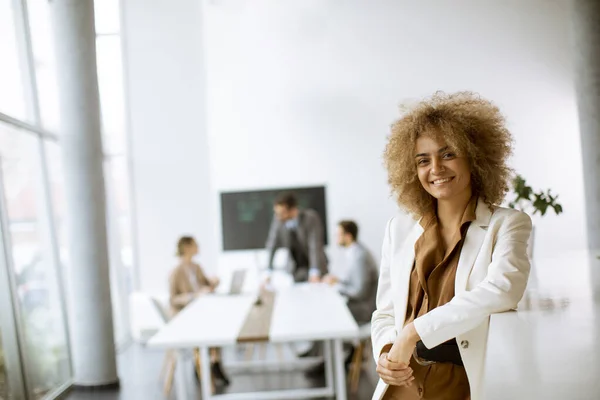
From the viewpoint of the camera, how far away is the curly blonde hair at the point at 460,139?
6.20 feet

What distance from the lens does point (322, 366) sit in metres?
6.09

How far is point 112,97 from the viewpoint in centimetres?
A: 801

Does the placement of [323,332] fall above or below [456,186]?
below

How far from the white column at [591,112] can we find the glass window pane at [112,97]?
5323mm

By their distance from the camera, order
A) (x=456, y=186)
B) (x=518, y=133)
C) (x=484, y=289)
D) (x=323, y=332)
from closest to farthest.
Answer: (x=484, y=289), (x=456, y=186), (x=518, y=133), (x=323, y=332)

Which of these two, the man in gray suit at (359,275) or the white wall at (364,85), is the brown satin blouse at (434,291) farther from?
the man in gray suit at (359,275)

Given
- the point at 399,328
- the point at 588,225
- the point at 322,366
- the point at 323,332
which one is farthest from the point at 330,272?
the point at 399,328

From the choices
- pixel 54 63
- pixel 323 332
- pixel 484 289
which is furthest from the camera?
pixel 54 63

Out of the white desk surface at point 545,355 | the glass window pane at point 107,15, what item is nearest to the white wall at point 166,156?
the glass window pane at point 107,15

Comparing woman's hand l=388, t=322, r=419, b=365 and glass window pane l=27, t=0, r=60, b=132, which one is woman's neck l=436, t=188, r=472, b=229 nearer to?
woman's hand l=388, t=322, r=419, b=365

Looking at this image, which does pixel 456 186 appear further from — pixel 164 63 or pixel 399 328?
pixel 164 63

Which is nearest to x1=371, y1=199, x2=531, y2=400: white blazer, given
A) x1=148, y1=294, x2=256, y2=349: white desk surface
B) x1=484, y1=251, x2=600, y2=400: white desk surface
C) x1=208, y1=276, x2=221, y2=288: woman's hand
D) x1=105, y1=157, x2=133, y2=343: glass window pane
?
x1=484, y1=251, x2=600, y2=400: white desk surface

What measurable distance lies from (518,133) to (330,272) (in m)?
4.03

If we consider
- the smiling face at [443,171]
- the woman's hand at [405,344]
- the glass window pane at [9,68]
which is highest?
the glass window pane at [9,68]
